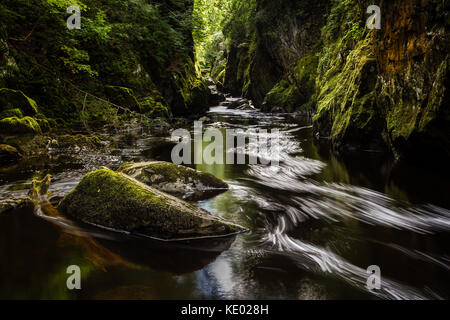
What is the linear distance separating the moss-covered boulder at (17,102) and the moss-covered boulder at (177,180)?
4570 millimetres

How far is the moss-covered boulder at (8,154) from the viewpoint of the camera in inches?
252

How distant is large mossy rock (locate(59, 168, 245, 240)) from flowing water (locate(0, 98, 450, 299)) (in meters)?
0.17

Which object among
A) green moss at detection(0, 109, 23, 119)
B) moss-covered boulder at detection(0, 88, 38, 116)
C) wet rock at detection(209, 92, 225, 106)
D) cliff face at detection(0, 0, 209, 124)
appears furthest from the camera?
wet rock at detection(209, 92, 225, 106)

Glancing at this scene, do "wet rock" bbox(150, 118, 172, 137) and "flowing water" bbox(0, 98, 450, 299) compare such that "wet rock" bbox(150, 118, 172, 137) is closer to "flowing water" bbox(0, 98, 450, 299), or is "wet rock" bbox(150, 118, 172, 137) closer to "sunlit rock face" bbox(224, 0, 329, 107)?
"flowing water" bbox(0, 98, 450, 299)

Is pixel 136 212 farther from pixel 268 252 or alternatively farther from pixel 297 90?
pixel 297 90

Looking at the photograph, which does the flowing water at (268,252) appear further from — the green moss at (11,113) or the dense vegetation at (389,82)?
the green moss at (11,113)

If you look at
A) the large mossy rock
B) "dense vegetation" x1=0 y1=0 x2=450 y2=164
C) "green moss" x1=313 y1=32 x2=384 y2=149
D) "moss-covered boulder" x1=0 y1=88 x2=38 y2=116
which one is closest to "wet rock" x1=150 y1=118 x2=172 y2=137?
"dense vegetation" x1=0 y1=0 x2=450 y2=164

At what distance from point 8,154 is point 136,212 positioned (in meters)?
5.41

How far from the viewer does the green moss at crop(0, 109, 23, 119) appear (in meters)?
6.83

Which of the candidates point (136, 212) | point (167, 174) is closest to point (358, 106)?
point (167, 174)

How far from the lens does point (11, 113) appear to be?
7.00 m

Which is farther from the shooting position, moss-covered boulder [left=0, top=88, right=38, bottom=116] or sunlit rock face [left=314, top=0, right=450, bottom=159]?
moss-covered boulder [left=0, top=88, right=38, bottom=116]

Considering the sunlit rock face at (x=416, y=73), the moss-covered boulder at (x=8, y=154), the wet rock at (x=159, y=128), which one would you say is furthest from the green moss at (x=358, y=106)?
the moss-covered boulder at (x=8, y=154)

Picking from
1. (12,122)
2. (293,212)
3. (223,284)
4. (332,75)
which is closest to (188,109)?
(332,75)
